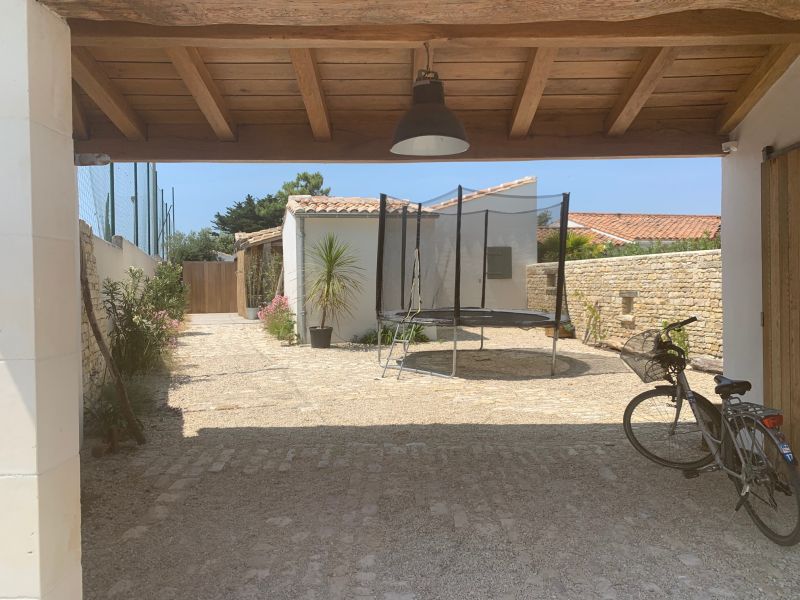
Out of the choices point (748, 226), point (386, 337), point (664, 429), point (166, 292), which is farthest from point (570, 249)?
point (664, 429)

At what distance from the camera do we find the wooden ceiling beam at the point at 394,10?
1881mm

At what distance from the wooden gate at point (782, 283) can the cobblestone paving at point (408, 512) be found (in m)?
0.64

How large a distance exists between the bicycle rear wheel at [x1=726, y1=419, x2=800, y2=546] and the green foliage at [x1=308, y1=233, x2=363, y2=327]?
27.2ft

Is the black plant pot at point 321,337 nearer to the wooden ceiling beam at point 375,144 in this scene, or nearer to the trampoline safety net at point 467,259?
the trampoline safety net at point 467,259

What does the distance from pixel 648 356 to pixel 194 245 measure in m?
24.8

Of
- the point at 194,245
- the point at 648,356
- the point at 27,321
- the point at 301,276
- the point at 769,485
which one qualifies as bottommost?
the point at 769,485

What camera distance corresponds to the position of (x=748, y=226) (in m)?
4.00

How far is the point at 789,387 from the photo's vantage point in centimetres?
346

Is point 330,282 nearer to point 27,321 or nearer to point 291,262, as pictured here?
point 291,262

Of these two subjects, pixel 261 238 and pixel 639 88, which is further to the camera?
pixel 261 238

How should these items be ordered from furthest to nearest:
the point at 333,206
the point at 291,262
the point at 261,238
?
the point at 261,238 → the point at 291,262 → the point at 333,206

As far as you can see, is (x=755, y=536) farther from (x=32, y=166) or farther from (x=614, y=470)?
(x=32, y=166)

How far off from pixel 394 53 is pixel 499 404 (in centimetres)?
385

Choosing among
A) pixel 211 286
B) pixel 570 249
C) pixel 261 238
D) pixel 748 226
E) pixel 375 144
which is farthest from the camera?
pixel 211 286
